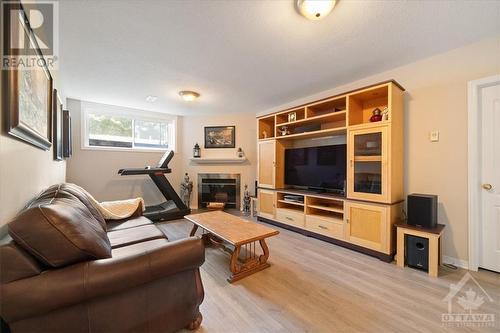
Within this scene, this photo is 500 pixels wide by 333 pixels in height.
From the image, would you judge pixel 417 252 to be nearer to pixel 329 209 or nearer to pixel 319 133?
pixel 329 209

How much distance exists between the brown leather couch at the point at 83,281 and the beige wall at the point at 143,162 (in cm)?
357

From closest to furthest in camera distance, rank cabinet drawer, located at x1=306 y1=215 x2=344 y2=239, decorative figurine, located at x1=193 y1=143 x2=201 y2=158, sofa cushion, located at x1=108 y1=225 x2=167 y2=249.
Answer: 1. sofa cushion, located at x1=108 y1=225 x2=167 y2=249
2. cabinet drawer, located at x1=306 y1=215 x2=344 y2=239
3. decorative figurine, located at x1=193 y1=143 x2=201 y2=158

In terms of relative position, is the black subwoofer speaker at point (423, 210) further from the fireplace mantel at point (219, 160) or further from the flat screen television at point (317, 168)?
the fireplace mantel at point (219, 160)

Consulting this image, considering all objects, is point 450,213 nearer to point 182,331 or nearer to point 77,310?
point 182,331

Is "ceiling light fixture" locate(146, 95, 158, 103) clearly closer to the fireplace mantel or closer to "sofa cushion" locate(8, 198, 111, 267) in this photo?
the fireplace mantel

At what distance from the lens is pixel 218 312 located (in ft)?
4.97

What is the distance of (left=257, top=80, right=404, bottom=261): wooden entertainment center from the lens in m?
2.33

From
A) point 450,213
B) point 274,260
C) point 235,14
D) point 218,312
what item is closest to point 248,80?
point 235,14

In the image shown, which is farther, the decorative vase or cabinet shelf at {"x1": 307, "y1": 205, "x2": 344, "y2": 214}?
the decorative vase

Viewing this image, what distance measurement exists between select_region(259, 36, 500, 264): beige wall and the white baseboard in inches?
0.8

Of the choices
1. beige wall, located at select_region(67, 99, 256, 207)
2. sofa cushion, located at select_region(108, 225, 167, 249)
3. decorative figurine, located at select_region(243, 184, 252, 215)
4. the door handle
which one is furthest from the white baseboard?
beige wall, located at select_region(67, 99, 256, 207)

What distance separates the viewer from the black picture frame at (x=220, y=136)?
4.98 meters

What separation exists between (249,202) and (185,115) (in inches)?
107

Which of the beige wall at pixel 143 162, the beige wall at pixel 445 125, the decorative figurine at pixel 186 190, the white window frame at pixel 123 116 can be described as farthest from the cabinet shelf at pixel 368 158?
the white window frame at pixel 123 116
